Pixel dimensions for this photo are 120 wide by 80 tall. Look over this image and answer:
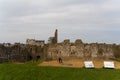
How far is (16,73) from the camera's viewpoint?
28734 millimetres

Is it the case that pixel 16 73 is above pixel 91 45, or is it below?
below

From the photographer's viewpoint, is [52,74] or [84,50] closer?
[52,74]

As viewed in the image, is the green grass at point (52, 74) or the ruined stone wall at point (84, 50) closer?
the green grass at point (52, 74)

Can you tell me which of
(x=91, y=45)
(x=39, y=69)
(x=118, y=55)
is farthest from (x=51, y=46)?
(x=39, y=69)

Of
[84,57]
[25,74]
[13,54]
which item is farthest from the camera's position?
[13,54]

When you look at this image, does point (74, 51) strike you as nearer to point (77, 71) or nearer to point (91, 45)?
point (91, 45)

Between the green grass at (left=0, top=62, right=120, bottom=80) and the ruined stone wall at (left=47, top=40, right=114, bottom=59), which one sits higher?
the ruined stone wall at (left=47, top=40, right=114, bottom=59)

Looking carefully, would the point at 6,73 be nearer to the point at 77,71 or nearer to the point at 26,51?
the point at 77,71

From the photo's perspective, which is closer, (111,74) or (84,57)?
(111,74)

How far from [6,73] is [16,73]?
0.81m

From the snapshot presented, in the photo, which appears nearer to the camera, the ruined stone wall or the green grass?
the green grass

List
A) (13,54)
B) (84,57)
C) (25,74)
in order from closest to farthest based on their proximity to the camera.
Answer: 1. (25,74)
2. (84,57)
3. (13,54)

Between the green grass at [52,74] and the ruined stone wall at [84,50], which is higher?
the ruined stone wall at [84,50]

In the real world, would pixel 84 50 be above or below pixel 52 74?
above
